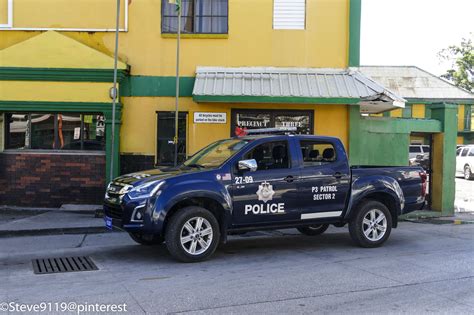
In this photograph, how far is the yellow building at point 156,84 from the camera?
38.0 feet

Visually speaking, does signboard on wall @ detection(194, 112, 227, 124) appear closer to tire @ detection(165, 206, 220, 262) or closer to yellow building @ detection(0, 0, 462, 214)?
yellow building @ detection(0, 0, 462, 214)

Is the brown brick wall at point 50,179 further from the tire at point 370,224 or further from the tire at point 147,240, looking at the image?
the tire at point 370,224

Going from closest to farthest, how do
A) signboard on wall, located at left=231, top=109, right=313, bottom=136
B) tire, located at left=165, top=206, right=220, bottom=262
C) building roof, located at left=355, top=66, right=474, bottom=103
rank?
tire, located at left=165, top=206, right=220, bottom=262, signboard on wall, located at left=231, top=109, right=313, bottom=136, building roof, located at left=355, top=66, right=474, bottom=103

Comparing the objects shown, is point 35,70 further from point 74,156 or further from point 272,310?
point 272,310

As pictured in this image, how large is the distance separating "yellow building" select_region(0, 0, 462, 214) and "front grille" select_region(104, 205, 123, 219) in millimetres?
4007

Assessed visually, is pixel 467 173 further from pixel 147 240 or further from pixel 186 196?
pixel 186 196

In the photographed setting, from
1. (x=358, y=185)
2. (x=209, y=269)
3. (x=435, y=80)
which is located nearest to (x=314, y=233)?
(x=358, y=185)

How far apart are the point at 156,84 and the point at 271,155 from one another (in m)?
5.33

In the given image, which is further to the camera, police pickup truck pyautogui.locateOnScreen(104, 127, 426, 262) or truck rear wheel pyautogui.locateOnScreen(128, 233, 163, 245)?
truck rear wheel pyautogui.locateOnScreen(128, 233, 163, 245)

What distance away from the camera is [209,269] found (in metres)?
6.73

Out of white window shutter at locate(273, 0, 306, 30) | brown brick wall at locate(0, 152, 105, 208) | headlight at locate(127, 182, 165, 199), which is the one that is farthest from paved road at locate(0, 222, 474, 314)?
white window shutter at locate(273, 0, 306, 30)

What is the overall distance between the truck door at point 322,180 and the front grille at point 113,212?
2.69 meters

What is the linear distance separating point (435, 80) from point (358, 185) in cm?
3637

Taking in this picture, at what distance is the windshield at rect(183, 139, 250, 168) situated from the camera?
295 inches
